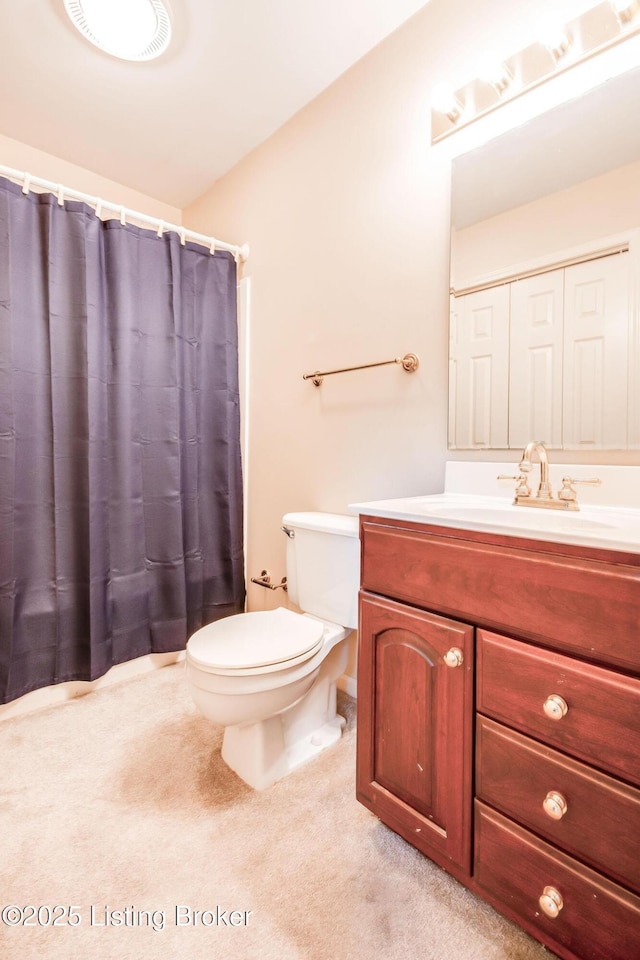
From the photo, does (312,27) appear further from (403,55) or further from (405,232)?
(405,232)

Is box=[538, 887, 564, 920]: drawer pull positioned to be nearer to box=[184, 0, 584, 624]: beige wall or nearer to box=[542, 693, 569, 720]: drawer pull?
box=[542, 693, 569, 720]: drawer pull

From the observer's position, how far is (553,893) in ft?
2.62

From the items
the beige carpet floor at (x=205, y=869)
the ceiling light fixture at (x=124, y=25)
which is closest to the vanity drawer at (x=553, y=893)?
the beige carpet floor at (x=205, y=869)

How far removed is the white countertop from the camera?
77 centimetres

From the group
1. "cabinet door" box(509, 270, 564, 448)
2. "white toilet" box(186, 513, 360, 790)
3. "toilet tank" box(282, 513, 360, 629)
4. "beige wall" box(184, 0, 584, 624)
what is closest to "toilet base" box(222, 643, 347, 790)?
"white toilet" box(186, 513, 360, 790)

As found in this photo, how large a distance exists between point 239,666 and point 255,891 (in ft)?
1.56

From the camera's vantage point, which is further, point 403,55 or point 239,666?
point 403,55

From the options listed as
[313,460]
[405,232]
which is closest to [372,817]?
[313,460]

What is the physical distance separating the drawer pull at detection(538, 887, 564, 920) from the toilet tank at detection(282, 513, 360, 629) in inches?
30.2

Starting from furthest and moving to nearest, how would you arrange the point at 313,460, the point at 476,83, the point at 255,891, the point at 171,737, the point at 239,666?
the point at 313,460 → the point at 171,737 → the point at 476,83 → the point at 239,666 → the point at 255,891

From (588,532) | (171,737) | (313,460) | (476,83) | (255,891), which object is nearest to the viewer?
(588,532)

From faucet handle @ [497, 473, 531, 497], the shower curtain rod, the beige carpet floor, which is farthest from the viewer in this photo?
the shower curtain rod

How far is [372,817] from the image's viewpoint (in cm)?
121

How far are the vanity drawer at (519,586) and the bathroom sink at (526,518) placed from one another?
0.08 ft
